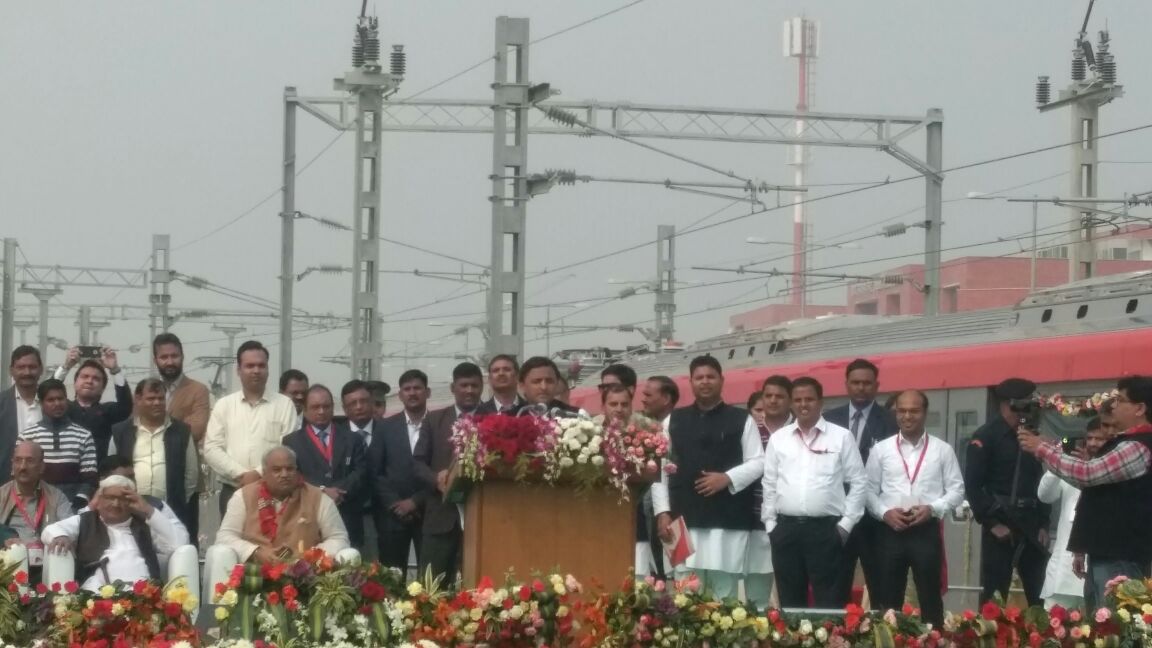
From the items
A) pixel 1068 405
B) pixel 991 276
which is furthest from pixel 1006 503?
pixel 991 276

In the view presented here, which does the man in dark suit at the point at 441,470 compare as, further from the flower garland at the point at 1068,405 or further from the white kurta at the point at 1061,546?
the flower garland at the point at 1068,405

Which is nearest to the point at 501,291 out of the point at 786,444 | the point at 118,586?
the point at 786,444

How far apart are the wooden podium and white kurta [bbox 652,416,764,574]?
2554mm

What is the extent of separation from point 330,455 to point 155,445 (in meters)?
1.20

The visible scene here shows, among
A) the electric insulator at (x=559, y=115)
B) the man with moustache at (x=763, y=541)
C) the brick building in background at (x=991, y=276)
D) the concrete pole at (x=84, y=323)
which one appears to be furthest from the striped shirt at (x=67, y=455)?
the brick building in background at (x=991, y=276)

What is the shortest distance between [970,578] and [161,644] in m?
9.98

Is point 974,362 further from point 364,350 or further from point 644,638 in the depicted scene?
point 364,350

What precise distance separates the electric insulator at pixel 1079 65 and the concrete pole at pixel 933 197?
3.43 meters

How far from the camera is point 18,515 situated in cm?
1149

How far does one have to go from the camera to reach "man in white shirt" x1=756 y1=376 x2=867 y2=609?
11703 mm

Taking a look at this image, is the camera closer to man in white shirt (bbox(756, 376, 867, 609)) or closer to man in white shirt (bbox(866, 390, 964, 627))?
man in white shirt (bbox(866, 390, 964, 627))

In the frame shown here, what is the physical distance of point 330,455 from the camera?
13.1m

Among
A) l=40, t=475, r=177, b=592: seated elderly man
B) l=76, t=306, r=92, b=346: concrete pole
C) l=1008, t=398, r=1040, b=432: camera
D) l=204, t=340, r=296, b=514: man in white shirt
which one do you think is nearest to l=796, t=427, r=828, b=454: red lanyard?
l=1008, t=398, r=1040, b=432: camera

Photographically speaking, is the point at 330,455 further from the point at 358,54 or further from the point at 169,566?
the point at 358,54
